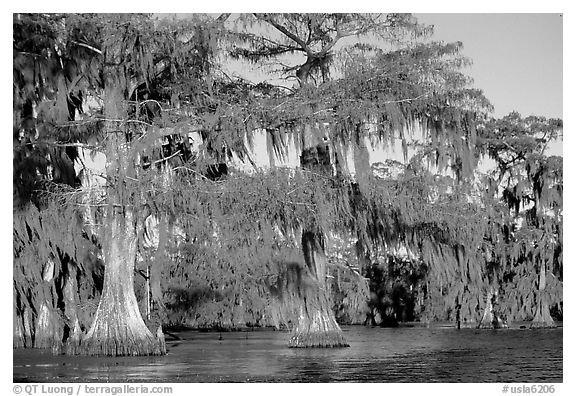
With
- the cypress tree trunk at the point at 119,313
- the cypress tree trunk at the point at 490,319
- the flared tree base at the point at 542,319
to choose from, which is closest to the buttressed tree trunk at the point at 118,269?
the cypress tree trunk at the point at 119,313

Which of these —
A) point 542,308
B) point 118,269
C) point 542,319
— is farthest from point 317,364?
point 542,308

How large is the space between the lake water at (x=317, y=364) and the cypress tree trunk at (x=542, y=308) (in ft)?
17.7

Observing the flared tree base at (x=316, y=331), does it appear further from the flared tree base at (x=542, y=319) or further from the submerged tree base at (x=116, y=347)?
the flared tree base at (x=542, y=319)

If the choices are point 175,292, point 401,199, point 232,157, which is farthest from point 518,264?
point 232,157

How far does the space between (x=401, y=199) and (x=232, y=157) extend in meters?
2.46

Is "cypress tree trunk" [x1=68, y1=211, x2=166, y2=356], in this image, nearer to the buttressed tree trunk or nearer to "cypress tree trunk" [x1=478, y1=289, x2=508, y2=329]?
the buttressed tree trunk

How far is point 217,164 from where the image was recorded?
1426 cm

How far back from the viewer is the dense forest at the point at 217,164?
1332 centimetres

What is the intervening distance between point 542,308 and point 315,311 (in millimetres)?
9263

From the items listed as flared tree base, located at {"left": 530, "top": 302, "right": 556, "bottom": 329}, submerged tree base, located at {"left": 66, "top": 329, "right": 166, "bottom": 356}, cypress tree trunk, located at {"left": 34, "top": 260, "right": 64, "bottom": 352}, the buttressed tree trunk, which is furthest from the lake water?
flared tree base, located at {"left": 530, "top": 302, "right": 556, "bottom": 329}

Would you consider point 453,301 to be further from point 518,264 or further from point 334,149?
point 334,149

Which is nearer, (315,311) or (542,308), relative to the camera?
(315,311)

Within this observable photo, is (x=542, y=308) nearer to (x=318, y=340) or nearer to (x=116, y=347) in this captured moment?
(x=318, y=340)
